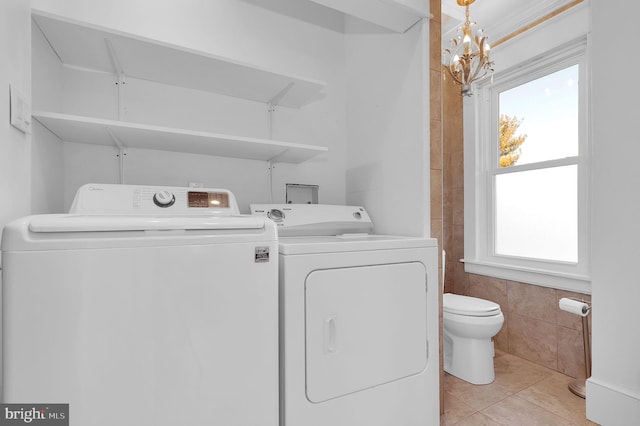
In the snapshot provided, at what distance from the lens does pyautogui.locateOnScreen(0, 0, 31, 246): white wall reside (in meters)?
0.98

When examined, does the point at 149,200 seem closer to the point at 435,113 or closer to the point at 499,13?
the point at 435,113

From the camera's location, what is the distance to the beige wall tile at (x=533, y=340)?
2350 millimetres

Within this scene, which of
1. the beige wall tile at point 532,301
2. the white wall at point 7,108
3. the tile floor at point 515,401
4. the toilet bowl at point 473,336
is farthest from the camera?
the beige wall tile at point 532,301

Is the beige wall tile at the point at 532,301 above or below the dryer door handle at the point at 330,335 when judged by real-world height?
below

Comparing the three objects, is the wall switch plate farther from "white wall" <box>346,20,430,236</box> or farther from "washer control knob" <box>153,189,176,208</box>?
"white wall" <box>346,20,430,236</box>

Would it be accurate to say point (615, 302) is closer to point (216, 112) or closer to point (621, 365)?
point (621, 365)

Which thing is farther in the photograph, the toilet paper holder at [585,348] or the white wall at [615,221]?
the toilet paper holder at [585,348]

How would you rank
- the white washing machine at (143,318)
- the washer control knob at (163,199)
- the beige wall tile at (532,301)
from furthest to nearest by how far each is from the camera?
the beige wall tile at (532,301) < the washer control knob at (163,199) < the white washing machine at (143,318)

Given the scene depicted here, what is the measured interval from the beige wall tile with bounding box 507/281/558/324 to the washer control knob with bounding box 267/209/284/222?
2104mm

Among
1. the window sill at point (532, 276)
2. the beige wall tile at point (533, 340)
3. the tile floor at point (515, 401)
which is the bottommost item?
the tile floor at point (515, 401)

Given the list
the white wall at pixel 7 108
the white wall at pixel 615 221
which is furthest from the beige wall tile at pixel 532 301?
the white wall at pixel 7 108

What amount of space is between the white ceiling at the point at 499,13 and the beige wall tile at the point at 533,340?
2.33 metres

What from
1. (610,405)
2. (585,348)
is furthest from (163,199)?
(585,348)

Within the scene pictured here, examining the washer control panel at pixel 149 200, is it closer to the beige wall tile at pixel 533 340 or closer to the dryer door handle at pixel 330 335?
the dryer door handle at pixel 330 335
